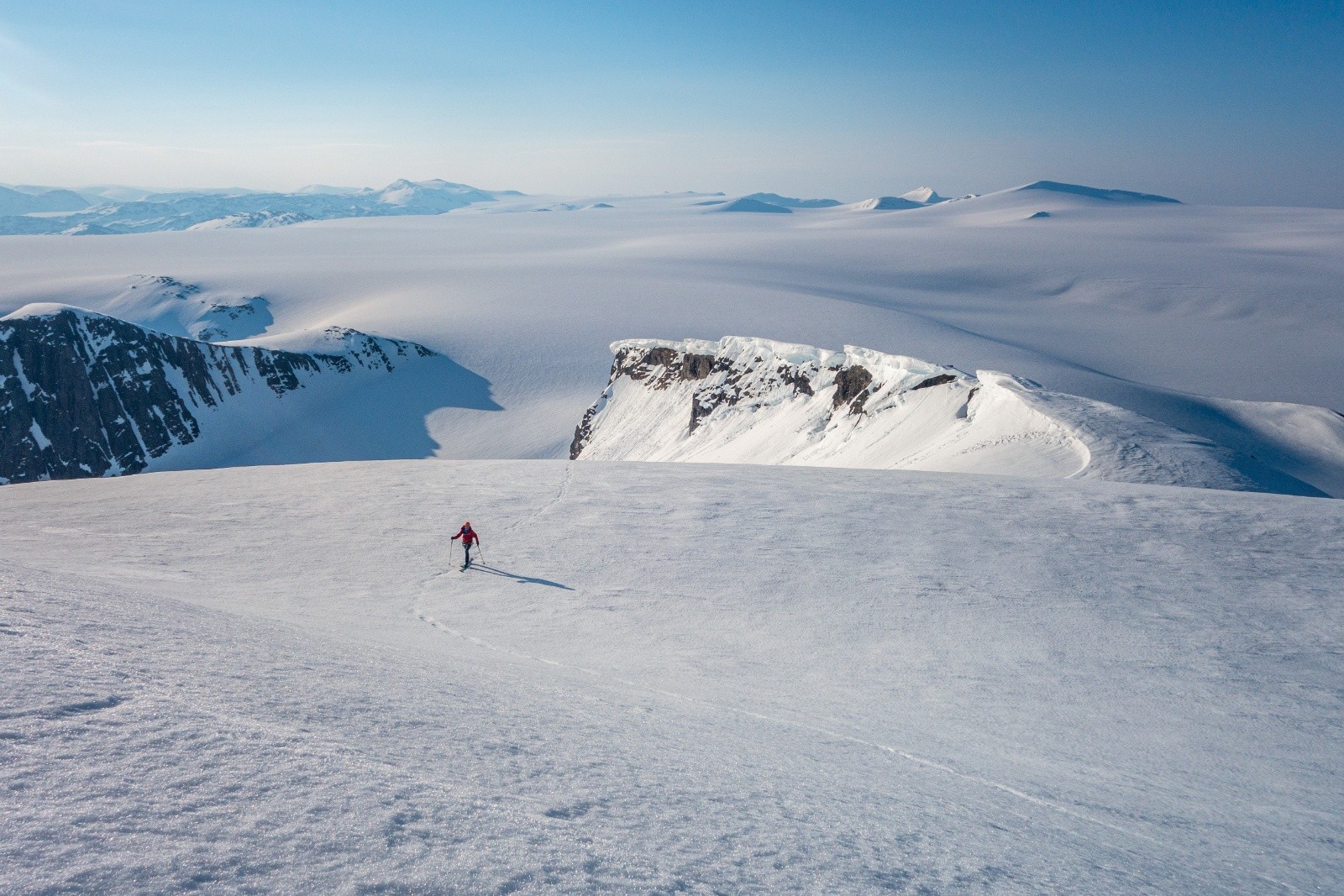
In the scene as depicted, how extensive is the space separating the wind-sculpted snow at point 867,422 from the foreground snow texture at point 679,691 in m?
4.84

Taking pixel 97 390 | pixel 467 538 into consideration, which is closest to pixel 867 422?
pixel 467 538

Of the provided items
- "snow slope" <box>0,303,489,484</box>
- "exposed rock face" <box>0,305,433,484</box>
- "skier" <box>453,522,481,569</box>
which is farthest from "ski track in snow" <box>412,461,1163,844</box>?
"exposed rock face" <box>0,305,433,484</box>

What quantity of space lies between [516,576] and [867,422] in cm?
2033

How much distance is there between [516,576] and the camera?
1091 centimetres

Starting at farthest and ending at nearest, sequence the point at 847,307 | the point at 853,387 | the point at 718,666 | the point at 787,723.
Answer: the point at 847,307 → the point at 853,387 → the point at 718,666 → the point at 787,723

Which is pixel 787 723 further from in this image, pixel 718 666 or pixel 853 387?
pixel 853 387

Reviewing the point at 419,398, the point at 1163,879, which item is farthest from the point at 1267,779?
the point at 419,398

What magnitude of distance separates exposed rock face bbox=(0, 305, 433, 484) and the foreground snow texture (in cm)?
3975

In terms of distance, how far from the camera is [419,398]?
56.4m

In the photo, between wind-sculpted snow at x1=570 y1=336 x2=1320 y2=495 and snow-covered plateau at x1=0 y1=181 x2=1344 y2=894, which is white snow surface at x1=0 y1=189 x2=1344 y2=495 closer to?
wind-sculpted snow at x1=570 y1=336 x2=1320 y2=495

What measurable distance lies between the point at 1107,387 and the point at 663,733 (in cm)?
3922

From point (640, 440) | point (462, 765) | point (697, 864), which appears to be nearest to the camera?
point (697, 864)

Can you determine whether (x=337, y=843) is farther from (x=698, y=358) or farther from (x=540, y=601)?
(x=698, y=358)

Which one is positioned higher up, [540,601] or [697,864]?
[697,864]
